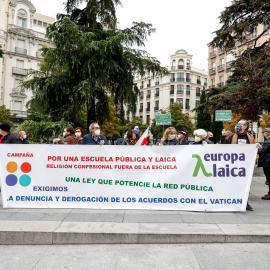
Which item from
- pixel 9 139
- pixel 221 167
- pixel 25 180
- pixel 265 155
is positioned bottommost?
pixel 25 180

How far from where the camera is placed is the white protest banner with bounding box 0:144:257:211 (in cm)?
567

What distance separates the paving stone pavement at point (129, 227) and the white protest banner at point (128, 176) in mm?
316

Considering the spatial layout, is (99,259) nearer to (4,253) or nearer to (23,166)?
(4,253)

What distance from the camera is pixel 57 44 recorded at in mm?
13484

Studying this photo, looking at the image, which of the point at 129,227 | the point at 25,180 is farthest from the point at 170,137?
the point at 25,180

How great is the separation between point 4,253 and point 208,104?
1781cm

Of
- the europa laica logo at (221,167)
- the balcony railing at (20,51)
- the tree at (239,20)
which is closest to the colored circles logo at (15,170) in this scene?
the europa laica logo at (221,167)

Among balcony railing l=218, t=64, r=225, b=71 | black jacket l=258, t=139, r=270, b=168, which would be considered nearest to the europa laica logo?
black jacket l=258, t=139, r=270, b=168

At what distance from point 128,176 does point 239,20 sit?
1622 centimetres

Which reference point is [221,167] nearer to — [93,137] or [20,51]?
[93,137]

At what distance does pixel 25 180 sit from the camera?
5.85 m

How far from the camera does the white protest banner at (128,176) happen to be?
567 centimetres

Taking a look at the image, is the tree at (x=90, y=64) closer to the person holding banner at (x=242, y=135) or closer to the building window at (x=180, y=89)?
the person holding banner at (x=242, y=135)

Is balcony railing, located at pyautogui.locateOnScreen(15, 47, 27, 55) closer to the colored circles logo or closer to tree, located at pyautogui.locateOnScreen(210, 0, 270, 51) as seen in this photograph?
tree, located at pyautogui.locateOnScreen(210, 0, 270, 51)
